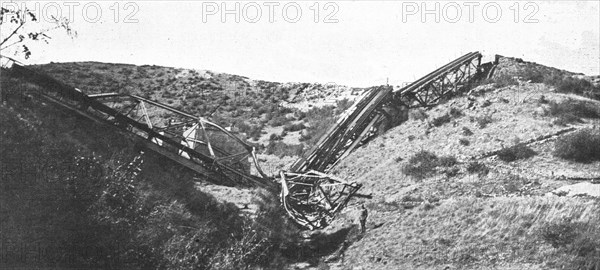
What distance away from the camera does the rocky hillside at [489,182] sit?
1112 cm

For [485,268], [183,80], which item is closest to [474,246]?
[485,268]

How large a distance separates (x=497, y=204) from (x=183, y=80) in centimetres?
3285

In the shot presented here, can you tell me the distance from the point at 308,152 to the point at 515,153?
7.90 metres

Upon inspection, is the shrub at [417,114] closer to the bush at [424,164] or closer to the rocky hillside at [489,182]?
the rocky hillside at [489,182]

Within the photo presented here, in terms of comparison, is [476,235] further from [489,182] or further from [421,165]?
[421,165]

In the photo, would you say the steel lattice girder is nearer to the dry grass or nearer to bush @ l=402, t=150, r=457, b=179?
bush @ l=402, t=150, r=457, b=179

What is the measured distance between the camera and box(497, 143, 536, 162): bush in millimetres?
15578

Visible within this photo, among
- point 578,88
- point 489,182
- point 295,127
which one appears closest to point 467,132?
point 489,182

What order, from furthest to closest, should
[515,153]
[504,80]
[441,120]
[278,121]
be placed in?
[278,121] < [504,80] < [441,120] < [515,153]

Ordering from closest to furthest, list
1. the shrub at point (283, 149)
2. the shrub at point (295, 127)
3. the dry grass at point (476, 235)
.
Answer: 1. the dry grass at point (476, 235)
2. the shrub at point (283, 149)
3. the shrub at point (295, 127)

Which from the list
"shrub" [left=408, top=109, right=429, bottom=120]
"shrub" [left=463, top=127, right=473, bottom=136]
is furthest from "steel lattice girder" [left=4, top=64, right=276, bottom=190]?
"shrub" [left=408, top=109, right=429, bottom=120]

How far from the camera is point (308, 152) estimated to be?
1961 cm

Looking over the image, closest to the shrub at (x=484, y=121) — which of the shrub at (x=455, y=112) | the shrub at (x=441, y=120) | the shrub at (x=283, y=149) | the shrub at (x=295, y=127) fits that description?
the shrub at (x=455, y=112)

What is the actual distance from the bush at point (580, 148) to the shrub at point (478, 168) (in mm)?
2308
